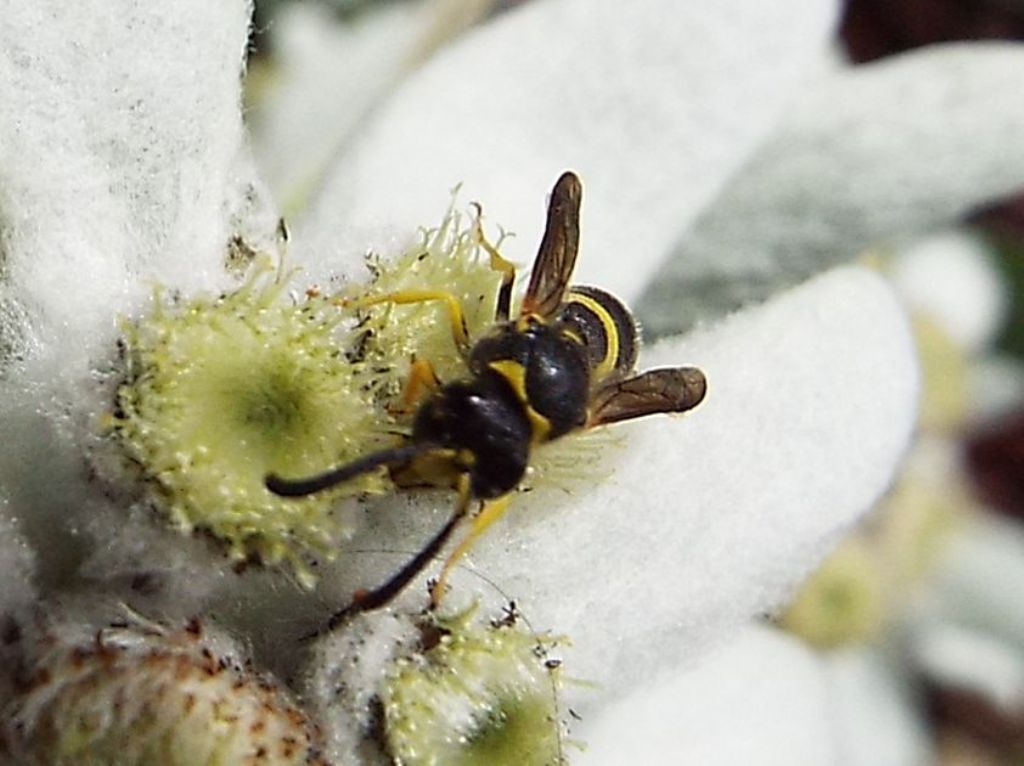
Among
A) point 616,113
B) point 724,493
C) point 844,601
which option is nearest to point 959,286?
point 844,601

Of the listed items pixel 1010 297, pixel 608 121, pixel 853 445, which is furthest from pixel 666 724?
pixel 1010 297

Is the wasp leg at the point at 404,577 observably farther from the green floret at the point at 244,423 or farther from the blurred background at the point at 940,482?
the blurred background at the point at 940,482

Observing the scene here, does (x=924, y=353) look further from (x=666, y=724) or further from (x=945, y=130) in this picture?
(x=666, y=724)

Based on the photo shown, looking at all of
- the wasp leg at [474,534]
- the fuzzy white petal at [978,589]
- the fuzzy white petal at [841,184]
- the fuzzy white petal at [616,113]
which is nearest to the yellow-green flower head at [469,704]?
the wasp leg at [474,534]

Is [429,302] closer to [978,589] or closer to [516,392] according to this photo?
[516,392]

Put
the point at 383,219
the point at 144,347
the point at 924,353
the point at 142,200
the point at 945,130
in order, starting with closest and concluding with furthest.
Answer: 1. the point at 144,347
2. the point at 142,200
3. the point at 383,219
4. the point at 945,130
5. the point at 924,353

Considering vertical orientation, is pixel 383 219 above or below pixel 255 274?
below

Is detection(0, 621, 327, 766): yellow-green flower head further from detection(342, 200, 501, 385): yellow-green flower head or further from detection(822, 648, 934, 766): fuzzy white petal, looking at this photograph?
detection(822, 648, 934, 766): fuzzy white petal
